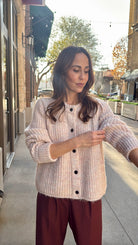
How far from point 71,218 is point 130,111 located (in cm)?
1189

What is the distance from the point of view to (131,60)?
952 inches

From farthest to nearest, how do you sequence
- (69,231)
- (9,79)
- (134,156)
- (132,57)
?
(132,57)
(9,79)
(69,231)
(134,156)

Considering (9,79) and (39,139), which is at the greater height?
(9,79)

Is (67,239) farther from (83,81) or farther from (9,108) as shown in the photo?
(9,108)

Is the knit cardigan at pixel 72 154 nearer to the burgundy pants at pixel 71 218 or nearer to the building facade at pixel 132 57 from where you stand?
the burgundy pants at pixel 71 218

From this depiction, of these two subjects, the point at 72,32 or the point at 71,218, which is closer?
the point at 71,218

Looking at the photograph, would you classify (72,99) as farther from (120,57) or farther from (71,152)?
(120,57)

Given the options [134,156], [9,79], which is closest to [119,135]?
[134,156]

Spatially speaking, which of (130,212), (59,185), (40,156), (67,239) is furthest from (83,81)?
(130,212)

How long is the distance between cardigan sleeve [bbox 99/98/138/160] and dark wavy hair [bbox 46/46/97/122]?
0.38 ft

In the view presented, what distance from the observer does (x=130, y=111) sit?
12844 millimetres

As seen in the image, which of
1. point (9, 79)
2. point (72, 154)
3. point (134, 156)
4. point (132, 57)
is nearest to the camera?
point (134, 156)

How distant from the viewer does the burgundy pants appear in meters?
1.45

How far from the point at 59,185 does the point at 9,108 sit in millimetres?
4121
